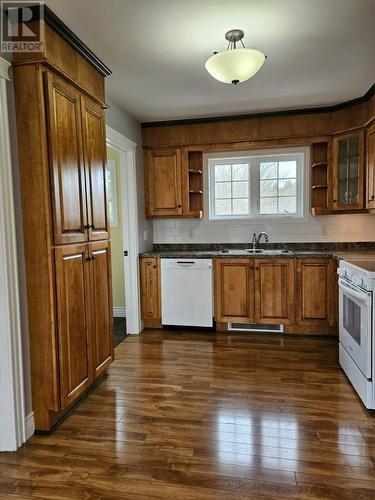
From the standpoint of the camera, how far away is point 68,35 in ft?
6.77

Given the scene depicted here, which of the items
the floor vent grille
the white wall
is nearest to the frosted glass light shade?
the white wall

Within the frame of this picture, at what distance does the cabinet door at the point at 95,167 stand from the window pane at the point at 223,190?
2053mm

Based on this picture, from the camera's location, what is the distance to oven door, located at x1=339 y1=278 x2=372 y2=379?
88.4 inches

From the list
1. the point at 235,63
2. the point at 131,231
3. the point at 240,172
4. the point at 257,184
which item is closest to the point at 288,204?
the point at 257,184

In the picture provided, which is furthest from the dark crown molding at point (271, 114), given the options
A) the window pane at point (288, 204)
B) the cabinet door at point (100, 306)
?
the cabinet door at point (100, 306)

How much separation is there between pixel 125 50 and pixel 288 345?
10.1 ft

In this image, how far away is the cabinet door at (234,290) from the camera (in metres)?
3.86

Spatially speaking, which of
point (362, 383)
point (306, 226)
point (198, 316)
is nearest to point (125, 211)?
point (198, 316)

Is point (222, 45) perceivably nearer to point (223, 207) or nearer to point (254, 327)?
point (223, 207)

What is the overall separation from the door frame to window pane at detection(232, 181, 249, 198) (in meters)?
1.29

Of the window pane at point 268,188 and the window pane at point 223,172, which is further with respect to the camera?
the window pane at point 223,172

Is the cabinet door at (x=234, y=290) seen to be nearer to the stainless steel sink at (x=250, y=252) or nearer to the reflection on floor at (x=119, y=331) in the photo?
the stainless steel sink at (x=250, y=252)

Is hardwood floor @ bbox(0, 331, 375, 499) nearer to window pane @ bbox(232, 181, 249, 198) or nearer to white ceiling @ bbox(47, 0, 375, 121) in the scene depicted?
window pane @ bbox(232, 181, 249, 198)

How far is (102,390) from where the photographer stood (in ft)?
8.71
